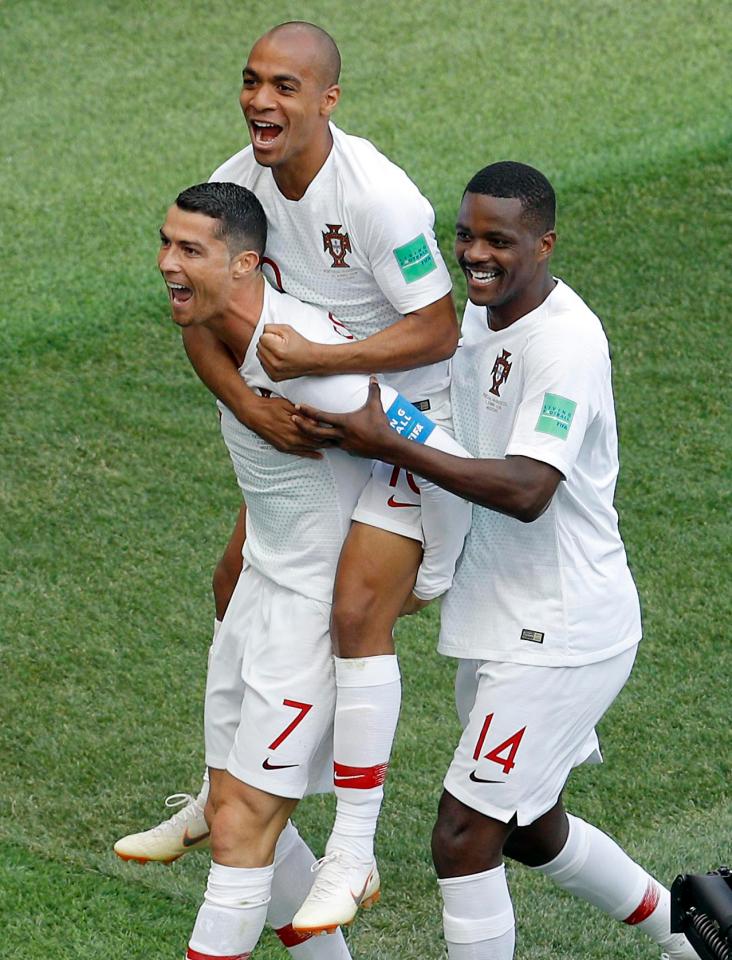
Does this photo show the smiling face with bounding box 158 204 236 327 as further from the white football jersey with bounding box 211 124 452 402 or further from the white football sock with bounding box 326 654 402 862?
the white football sock with bounding box 326 654 402 862

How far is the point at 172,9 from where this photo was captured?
10938mm

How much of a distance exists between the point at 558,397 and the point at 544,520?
31 centimetres

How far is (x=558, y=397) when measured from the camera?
3367 mm

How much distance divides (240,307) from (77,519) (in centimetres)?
327

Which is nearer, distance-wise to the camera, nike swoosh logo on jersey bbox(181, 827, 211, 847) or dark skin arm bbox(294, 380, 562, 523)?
dark skin arm bbox(294, 380, 562, 523)

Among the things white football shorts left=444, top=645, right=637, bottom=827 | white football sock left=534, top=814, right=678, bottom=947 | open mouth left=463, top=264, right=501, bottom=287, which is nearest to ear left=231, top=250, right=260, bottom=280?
open mouth left=463, top=264, right=501, bottom=287

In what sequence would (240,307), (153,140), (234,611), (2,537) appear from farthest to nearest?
(153,140) < (2,537) < (234,611) < (240,307)

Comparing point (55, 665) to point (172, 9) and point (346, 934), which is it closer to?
point (346, 934)

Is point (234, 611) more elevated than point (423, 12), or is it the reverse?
point (423, 12)

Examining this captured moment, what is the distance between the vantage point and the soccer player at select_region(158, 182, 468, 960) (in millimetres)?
3479

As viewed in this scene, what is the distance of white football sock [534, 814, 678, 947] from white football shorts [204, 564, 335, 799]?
28.0 inches

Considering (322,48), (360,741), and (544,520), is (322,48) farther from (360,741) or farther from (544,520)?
(360,741)

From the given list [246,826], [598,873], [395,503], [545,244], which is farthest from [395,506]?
[598,873]


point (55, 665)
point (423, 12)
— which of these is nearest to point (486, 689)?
point (55, 665)
